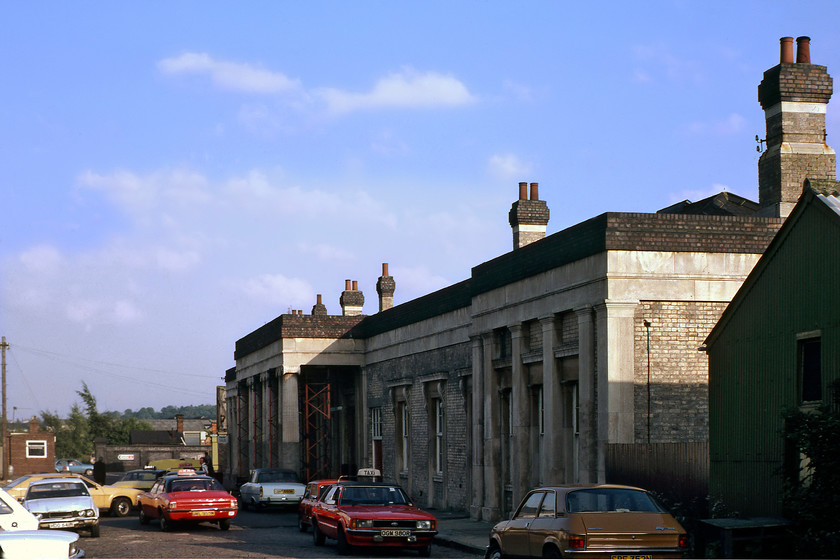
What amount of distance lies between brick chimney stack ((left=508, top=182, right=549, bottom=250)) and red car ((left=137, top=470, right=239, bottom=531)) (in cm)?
1120

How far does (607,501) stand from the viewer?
50.6 ft

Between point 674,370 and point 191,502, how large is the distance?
1219 cm

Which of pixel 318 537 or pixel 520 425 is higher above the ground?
pixel 520 425

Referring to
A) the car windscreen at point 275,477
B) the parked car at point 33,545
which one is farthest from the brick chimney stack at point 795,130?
the car windscreen at point 275,477

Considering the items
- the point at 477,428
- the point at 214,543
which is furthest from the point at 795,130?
the point at 214,543

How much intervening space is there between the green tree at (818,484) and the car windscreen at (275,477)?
78.5ft

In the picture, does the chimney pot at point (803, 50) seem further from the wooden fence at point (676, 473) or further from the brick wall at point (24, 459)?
the brick wall at point (24, 459)

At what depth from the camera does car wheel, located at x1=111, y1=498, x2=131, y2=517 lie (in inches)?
1368

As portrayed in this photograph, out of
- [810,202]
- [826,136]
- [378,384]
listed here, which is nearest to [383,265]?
[378,384]

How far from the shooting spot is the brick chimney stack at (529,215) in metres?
32.9

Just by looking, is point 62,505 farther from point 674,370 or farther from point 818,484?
point 818,484

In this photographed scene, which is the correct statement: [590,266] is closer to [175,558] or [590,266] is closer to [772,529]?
[772,529]

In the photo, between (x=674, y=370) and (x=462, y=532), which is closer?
(x=674, y=370)

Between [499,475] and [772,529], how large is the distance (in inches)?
505
